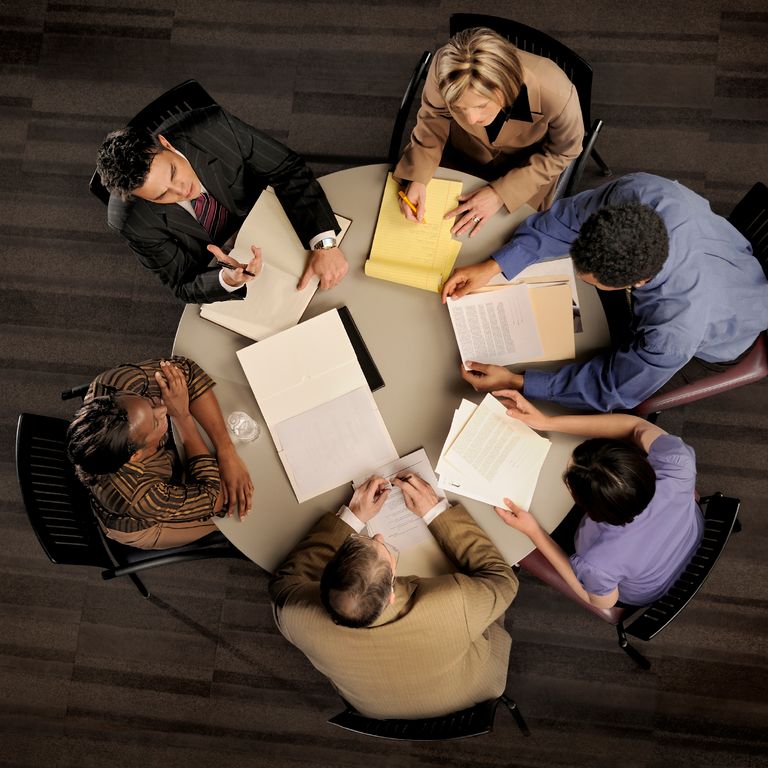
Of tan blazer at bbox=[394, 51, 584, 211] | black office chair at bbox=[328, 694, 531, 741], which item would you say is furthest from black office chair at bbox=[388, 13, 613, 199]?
black office chair at bbox=[328, 694, 531, 741]

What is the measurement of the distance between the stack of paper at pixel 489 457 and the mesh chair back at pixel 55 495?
45.2 inches

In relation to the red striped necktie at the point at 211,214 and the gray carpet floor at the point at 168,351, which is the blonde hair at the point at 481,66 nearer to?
the red striped necktie at the point at 211,214

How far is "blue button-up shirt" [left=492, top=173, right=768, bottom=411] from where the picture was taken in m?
1.72

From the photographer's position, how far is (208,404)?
1917 millimetres

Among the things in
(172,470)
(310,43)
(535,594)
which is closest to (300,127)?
(310,43)

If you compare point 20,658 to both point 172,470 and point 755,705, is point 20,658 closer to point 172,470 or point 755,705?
point 172,470

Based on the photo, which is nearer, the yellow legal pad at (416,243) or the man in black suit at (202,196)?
the man in black suit at (202,196)

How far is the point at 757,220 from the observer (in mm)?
1931

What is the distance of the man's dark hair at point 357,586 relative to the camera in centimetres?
164

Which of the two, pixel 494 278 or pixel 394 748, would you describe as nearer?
pixel 494 278

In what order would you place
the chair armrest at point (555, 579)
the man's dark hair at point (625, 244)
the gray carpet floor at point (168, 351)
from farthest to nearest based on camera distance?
the gray carpet floor at point (168, 351), the chair armrest at point (555, 579), the man's dark hair at point (625, 244)

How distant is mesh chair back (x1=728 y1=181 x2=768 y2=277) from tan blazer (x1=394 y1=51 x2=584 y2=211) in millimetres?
541

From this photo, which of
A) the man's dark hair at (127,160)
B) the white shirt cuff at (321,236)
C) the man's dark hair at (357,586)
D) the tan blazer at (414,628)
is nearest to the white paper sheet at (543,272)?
the white shirt cuff at (321,236)

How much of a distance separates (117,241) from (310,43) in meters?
1.30
